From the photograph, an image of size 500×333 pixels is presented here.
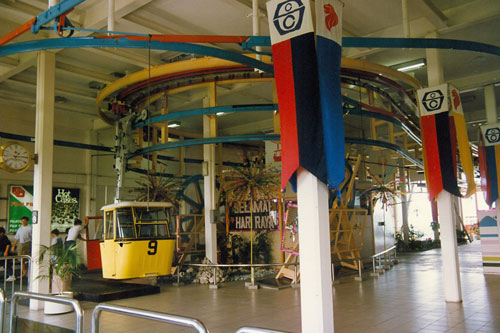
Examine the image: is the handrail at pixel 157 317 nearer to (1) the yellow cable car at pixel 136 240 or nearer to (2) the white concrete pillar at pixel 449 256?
(1) the yellow cable car at pixel 136 240

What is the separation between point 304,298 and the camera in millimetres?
5090

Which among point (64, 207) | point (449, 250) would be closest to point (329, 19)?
point (449, 250)

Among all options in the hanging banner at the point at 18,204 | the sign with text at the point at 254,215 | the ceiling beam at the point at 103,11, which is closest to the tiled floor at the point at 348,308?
the sign with text at the point at 254,215

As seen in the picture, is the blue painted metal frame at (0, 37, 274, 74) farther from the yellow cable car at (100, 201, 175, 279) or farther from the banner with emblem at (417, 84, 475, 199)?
the banner with emblem at (417, 84, 475, 199)

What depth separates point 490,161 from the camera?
13.8 m

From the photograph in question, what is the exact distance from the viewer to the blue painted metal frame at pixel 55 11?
6515 millimetres

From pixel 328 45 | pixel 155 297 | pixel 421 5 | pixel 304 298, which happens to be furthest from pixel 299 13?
pixel 155 297

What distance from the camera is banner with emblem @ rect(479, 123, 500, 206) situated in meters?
13.7

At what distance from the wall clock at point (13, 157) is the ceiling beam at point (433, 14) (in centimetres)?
1027

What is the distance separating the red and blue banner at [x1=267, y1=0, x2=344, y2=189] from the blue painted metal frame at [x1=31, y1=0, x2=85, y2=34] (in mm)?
3143

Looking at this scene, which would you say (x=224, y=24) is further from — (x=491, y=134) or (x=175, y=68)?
(x=491, y=134)

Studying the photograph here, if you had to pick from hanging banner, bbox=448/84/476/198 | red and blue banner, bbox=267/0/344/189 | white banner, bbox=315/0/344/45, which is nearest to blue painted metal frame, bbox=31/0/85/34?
red and blue banner, bbox=267/0/344/189

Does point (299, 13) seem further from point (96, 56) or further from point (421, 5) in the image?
point (96, 56)

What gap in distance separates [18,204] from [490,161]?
1814 cm
